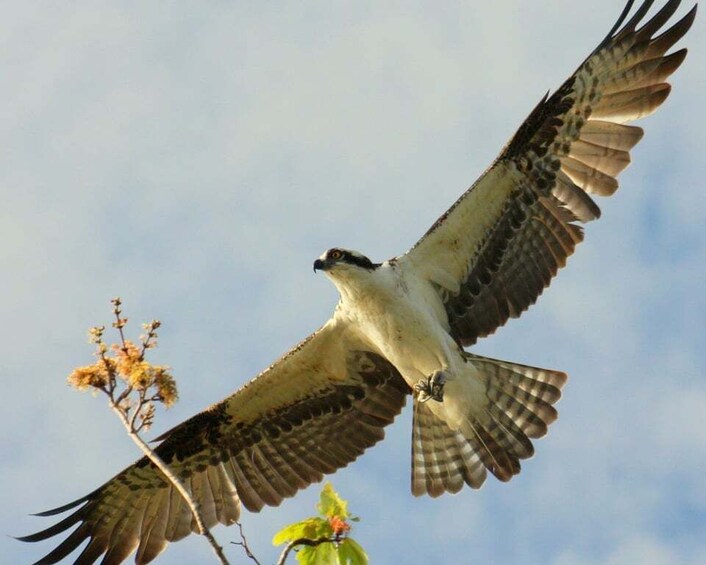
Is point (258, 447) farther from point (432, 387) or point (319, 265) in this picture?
point (319, 265)

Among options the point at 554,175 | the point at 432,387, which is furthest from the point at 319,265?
the point at 554,175

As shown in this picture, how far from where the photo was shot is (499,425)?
11.3 meters

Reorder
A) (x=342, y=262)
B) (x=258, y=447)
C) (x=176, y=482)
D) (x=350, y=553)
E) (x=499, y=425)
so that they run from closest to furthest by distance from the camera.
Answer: (x=176, y=482)
(x=350, y=553)
(x=342, y=262)
(x=499, y=425)
(x=258, y=447)

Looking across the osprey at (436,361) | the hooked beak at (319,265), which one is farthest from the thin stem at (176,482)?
the osprey at (436,361)

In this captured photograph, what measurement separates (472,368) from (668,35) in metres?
3.57

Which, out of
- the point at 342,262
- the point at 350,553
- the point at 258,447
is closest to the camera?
the point at 350,553

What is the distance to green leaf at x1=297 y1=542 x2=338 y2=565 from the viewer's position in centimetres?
671

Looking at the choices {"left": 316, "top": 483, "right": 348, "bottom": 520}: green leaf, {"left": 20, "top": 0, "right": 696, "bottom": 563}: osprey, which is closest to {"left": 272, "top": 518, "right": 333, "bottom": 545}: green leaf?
{"left": 316, "top": 483, "right": 348, "bottom": 520}: green leaf

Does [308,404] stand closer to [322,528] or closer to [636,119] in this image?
[636,119]

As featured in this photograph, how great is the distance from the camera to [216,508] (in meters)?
11.7

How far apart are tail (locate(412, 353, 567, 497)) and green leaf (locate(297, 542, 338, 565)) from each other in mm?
4564

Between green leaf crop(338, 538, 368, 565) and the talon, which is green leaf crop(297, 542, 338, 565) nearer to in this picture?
green leaf crop(338, 538, 368, 565)

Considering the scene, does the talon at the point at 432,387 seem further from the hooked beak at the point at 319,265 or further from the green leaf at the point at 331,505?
the green leaf at the point at 331,505

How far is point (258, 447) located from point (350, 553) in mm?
5303
